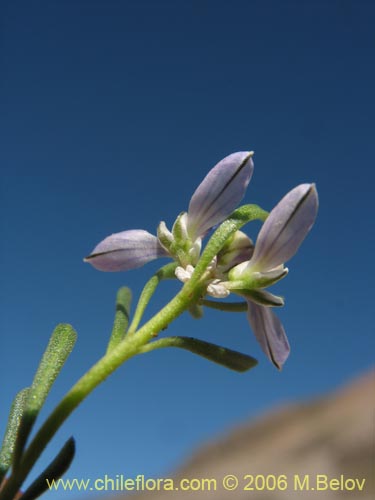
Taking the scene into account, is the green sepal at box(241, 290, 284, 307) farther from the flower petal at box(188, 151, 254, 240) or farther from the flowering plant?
the flower petal at box(188, 151, 254, 240)

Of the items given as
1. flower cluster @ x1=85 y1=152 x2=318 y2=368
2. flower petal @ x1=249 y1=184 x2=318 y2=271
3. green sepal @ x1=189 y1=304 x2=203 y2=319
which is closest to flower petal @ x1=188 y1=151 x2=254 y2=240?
flower cluster @ x1=85 y1=152 x2=318 y2=368

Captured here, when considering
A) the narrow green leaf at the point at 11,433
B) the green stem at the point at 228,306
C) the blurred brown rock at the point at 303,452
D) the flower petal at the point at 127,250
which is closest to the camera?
the narrow green leaf at the point at 11,433

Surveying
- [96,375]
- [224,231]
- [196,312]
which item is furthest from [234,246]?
[96,375]

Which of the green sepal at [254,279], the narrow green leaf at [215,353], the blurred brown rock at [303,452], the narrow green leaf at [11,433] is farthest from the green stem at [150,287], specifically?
the blurred brown rock at [303,452]

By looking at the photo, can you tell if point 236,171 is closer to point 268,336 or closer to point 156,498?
point 268,336

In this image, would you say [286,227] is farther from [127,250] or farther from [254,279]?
[127,250]

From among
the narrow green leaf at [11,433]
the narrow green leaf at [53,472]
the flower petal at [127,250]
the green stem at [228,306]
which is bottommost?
the narrow green leaf at [53,472]

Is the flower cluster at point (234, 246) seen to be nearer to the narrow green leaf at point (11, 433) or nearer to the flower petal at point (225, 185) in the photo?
the flower petal at point (225, 185)
